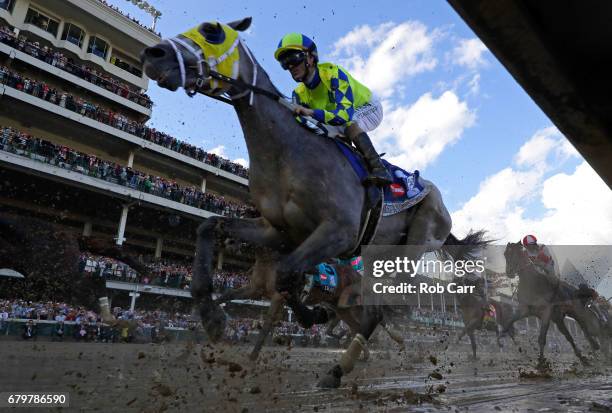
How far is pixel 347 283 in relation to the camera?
912 centimetres

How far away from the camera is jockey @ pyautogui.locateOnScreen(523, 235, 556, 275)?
32.0 feet

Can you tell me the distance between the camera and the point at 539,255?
9.91m

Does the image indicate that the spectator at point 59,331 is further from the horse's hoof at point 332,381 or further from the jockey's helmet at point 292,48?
the jockey's helmet at point 292,48

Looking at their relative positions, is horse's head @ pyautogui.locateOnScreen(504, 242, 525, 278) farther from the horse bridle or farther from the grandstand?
the grandstand

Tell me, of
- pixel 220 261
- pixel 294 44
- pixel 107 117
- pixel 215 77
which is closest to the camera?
pixel 215 77

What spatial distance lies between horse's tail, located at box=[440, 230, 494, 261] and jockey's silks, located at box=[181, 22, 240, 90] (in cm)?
367

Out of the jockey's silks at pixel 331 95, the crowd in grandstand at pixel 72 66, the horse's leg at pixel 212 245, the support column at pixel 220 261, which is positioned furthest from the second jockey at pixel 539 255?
the crowd in grandstand at pixel 72 66

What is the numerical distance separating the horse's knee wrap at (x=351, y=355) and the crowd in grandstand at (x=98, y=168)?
1420 centimetres

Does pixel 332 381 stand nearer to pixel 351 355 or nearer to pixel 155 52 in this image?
pixel 351 355

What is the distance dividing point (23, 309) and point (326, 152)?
1426 centimetres

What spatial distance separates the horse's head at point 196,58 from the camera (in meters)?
3.04

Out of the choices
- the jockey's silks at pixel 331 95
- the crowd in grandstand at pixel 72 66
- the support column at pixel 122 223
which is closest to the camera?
the jockey's silks at pixel 331 95

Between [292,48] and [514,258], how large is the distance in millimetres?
8290

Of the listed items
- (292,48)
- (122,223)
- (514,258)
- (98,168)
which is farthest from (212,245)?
(122,223)
